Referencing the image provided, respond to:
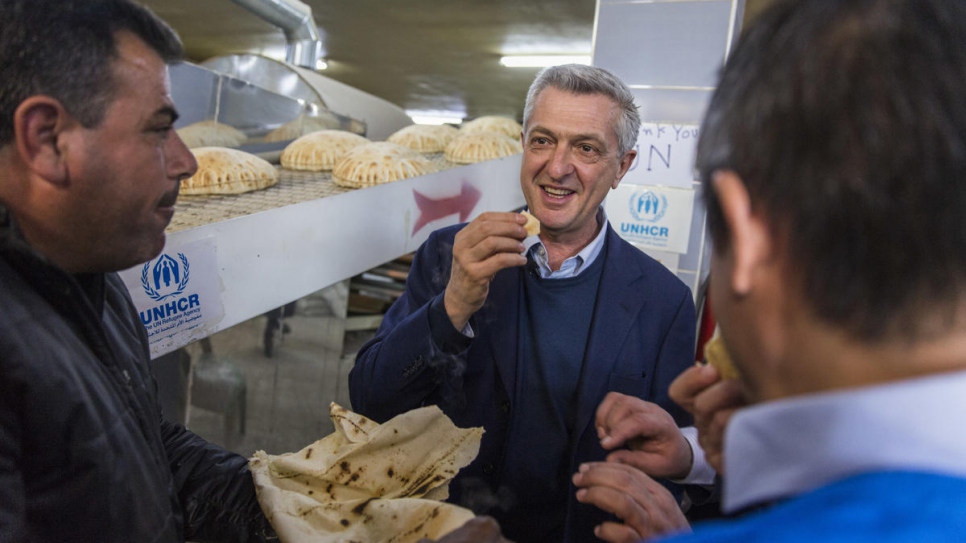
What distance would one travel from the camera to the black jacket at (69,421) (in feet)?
2.81

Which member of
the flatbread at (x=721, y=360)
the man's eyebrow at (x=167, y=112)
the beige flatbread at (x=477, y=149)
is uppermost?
the beige flatbread at (x=477, y=149)

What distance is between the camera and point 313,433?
3.66 meters

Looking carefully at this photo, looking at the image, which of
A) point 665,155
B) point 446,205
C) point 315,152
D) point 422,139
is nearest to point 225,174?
point 315,152

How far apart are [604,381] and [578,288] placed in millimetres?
276

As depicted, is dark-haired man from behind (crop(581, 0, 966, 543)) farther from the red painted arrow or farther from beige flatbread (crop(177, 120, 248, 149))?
beige flatbread (crop(177, 120, 248, 149))

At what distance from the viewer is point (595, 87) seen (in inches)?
67.0

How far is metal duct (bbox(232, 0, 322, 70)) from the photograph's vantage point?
162 inches

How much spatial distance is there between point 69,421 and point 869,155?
1.06 m

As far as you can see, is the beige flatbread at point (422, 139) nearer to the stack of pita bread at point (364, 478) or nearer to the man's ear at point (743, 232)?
the stack of pita bread at point (364, 478)

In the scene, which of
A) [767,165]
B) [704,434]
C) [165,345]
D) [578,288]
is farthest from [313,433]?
[767,165]

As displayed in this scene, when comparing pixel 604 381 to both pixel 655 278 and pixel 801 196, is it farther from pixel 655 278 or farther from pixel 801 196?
pixel 801 196

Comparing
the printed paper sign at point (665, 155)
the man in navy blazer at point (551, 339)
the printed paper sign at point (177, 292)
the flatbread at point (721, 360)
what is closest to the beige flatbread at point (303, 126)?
the printed paper sign at point (177, 292)

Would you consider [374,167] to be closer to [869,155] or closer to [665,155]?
[665,155]

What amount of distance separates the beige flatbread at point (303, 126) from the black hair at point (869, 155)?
3412 mm
